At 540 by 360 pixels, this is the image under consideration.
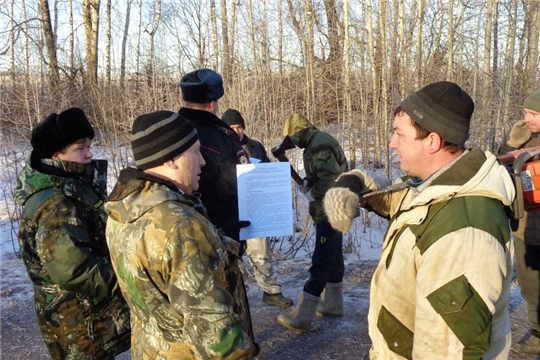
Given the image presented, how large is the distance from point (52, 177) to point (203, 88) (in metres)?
1.19

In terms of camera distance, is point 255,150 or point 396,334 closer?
point 396,334

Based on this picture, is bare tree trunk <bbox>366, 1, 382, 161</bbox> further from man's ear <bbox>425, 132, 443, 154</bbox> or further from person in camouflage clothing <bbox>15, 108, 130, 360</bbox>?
man's ear <bbox>425, 132, 443, 154</bbox>

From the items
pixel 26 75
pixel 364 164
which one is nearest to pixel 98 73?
pixel 26 75

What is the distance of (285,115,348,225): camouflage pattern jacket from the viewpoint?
4.48 metres

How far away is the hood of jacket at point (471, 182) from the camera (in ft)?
5.27

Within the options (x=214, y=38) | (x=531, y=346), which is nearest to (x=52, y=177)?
(x=531, y=346)

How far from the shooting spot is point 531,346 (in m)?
3.95

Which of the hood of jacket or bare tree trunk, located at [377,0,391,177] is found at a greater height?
bare tree trunk, located at [377,0,391,177]

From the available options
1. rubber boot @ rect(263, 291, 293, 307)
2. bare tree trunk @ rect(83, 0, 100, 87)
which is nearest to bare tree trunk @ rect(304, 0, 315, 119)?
rubber boot @ rect(263, 291, 293, 307)

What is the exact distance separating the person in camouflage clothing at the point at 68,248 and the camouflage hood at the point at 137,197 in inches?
28.0

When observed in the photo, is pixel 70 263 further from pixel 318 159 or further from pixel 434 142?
pixel 318 159

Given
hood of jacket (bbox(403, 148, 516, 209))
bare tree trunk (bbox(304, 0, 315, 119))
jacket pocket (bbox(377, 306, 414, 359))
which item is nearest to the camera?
hood of jacket (bbox(403, 148, 516, 209))

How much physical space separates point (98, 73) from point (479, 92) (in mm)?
10890

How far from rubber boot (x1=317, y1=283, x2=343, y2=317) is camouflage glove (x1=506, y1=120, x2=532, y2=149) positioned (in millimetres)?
2122
